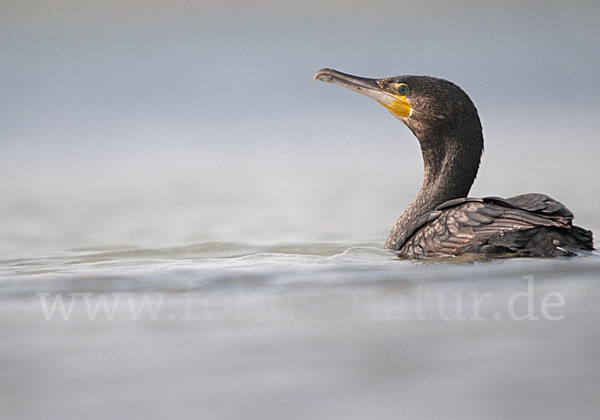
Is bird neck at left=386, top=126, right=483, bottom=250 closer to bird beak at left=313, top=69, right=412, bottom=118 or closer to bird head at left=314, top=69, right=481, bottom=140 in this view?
bird head at left=314, top=69, right=481, bottom=140

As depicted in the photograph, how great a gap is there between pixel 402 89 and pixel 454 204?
3.57 ft

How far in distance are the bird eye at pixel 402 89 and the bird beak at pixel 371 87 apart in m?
0.03

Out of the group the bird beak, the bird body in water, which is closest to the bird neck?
the bird body in water

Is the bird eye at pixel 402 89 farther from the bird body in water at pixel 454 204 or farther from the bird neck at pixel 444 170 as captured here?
the bird neck at pixel 444 170

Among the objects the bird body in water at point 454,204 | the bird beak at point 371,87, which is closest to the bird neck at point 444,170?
the bird body in water at point 454,204

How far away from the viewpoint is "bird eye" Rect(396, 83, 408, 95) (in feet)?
19.2

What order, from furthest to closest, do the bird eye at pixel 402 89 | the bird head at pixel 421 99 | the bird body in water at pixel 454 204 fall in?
the bird eye at pixel 402 89
the bird head at pixel 421 99
the bird body in water at pixel 454 204

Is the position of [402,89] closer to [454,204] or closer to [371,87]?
[371,87]

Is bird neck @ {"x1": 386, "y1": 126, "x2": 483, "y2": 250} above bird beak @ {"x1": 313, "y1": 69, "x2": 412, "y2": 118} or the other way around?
the other way around

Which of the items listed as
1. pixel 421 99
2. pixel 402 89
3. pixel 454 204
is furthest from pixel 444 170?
pixel 454 204

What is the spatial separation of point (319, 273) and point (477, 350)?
1.72 meters

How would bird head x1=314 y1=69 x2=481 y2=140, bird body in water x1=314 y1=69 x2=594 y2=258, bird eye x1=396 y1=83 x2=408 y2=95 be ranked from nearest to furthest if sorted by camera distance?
bird body in water x1=314 y1=69 x2=594 y2=258 → bird head x1=314 y1=69 x2=481 y2=140 → bird eye x1=396 y1=83 x2=408 y2=95

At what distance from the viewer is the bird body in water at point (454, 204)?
4.83 m

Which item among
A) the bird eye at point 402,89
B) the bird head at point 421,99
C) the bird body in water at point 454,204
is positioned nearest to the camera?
the bird body in water at point 454,204
